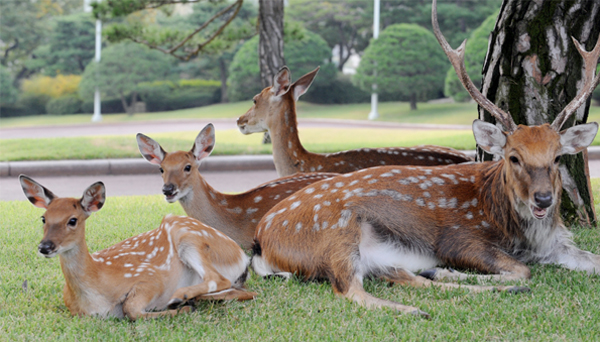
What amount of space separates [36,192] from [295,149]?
3.19m

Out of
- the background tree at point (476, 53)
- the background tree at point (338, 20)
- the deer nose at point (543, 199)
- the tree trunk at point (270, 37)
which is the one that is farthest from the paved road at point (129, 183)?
the background tree at point (338, 20)

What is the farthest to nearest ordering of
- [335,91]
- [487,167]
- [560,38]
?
A: [335,91] < [560,38] < [487,167]

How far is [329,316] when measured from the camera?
10.1 feet

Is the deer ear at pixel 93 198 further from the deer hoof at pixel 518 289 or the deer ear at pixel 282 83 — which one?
the deer ear at pixel 282 83

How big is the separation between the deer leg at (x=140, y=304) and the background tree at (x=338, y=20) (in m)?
35.0

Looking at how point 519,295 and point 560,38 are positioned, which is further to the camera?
point 560,38

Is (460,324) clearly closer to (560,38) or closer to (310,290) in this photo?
(310,290)

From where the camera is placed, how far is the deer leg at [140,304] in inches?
119

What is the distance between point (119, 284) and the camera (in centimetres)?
315

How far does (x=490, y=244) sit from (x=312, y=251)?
1065 mm

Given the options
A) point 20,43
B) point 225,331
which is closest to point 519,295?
point 225,331

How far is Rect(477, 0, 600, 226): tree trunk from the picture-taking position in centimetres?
493

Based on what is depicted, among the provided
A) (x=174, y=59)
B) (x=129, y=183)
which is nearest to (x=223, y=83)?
(x=174, y=59)

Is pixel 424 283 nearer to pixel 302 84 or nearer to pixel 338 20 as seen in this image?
pixel 302 84
